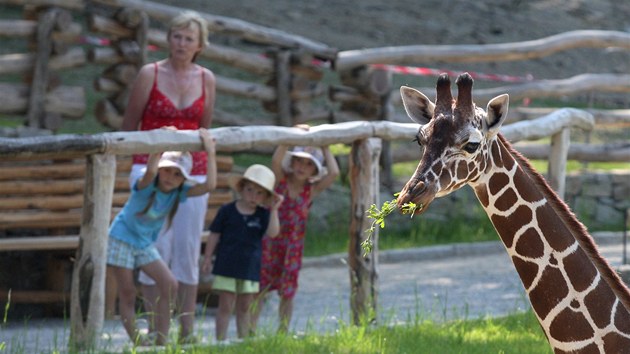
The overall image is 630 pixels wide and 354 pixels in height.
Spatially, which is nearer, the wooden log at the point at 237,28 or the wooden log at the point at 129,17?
the wooden log at the point at 129,17

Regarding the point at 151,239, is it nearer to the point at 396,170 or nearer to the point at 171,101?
the point at 171,101

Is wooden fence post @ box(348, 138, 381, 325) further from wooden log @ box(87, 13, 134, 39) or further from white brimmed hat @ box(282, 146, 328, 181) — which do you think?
wooden log @ box(87, 13, 134, 39)

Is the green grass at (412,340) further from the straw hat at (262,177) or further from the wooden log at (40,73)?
the wooden log at (40,73)

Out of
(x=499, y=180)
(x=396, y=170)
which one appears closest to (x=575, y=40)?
(x=396, y=170)

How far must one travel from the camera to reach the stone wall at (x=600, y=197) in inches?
536

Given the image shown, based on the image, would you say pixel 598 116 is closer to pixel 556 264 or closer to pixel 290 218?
pixel 290 218

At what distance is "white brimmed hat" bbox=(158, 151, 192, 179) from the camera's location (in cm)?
730

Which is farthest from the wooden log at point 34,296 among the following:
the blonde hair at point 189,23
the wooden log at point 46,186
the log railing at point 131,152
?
the log railing at point 131,152

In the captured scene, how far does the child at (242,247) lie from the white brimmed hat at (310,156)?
0.96 feet

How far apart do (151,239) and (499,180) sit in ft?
9.59

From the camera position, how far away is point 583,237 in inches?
197

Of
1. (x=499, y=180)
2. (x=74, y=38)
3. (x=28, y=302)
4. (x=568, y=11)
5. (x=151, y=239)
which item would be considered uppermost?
(x=568, y=11)

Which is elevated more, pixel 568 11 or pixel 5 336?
pixel 568 11

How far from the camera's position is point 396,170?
46.6ft
